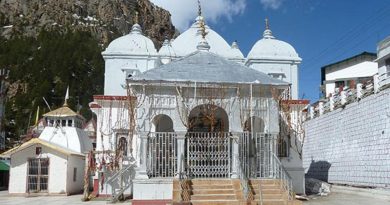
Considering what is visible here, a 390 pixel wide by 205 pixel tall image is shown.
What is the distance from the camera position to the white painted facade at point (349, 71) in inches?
1383

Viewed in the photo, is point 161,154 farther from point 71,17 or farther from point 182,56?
point 71,17

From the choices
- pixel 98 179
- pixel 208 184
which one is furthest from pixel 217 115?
pixel 98 179

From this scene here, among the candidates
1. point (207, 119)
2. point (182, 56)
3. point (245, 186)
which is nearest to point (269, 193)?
point (245, 186)

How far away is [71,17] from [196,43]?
3073 inches

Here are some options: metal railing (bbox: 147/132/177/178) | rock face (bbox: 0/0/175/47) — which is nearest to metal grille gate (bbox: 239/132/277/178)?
metal railing (bbox: 147/132/177/178)

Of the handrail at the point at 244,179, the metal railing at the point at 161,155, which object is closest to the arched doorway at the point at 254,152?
the handrail at the point at 244,179

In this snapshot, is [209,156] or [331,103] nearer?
[209,156]

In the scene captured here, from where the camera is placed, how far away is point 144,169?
16.8m

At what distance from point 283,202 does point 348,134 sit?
10.1 m

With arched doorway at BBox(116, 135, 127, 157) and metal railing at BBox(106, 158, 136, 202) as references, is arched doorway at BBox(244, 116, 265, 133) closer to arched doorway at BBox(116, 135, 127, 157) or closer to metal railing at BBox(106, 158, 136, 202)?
metal railing at BBox(106, 158, 136, 202)

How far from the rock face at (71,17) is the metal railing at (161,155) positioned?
72067 mm

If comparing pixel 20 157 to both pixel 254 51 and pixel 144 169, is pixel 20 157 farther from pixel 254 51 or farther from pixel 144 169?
pixel 254 51

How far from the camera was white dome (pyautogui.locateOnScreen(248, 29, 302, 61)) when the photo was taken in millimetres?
24828

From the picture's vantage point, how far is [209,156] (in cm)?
1731
